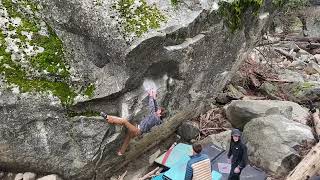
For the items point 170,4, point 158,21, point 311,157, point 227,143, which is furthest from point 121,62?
point 311,157

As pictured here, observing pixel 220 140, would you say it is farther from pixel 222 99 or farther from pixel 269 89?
pixel 269 89

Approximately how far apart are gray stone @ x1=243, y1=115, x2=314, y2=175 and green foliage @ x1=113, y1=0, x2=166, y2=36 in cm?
374

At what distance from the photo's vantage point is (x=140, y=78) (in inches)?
364

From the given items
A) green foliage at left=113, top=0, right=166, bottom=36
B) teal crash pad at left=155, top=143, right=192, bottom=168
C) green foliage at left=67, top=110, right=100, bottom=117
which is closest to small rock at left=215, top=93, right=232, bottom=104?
teal crash pad at left=155, top=143, right=192, bottom=168

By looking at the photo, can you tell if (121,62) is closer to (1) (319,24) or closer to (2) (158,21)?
(2) (158,21)

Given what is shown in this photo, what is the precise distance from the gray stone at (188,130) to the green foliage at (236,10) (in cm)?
271

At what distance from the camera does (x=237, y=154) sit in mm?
8703

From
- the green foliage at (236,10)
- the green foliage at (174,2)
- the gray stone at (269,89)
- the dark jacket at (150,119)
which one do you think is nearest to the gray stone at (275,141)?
the green foliage at (236,10)

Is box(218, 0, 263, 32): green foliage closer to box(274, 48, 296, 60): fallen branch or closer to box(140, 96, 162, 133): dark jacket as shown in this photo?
box(140, 96, 162, 133): dark jacket

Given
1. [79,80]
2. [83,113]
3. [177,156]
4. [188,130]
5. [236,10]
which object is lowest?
[177,156]

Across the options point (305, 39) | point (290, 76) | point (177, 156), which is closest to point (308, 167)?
point (177, 156)

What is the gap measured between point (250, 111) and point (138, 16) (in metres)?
4.35

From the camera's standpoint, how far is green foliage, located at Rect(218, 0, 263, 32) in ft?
34.1

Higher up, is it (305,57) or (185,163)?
(185,163)
